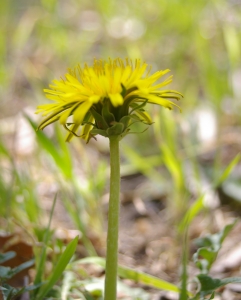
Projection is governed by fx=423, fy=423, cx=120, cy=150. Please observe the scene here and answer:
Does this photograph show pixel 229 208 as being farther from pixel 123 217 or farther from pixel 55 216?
pixel 55 216

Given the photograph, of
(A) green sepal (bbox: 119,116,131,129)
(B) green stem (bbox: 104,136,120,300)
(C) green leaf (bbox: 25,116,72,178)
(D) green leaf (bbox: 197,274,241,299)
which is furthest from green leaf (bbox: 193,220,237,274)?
(C) green leaf (bbox: 25,116,72,178)

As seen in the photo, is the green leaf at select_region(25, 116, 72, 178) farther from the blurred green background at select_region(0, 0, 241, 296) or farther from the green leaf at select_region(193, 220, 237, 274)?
the green leaf at select_region(193, 220, 237, 274)

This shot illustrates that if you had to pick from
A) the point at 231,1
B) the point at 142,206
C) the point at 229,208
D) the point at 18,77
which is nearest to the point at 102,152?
the point at 142,206

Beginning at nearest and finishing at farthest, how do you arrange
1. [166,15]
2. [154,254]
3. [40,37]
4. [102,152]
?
[154,254]
[102,152]
[166,15]
[40,37]

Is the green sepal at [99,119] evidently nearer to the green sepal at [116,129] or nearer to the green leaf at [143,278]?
the green sepal at [116,129]

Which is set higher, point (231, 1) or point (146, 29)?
point (231, 1)

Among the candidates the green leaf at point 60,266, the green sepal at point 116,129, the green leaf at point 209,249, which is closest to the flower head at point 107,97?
the green sepal at point 116,129
